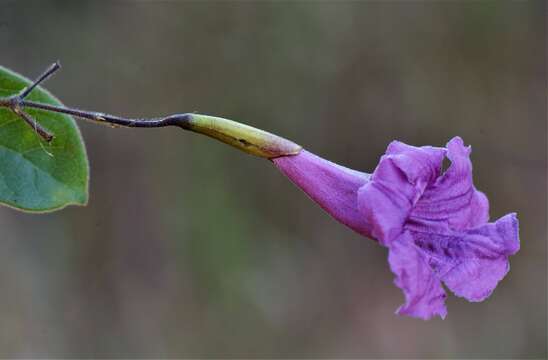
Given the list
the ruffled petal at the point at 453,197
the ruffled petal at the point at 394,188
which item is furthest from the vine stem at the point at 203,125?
the ruffled petal at the point at 453,197

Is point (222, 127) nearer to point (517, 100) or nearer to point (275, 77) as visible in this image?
point (275, 77)

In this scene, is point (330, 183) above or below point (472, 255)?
above

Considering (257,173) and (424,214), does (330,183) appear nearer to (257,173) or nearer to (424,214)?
(424,214)

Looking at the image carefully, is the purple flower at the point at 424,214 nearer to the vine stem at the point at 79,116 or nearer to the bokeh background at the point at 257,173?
the vine stem at the point at 79,116

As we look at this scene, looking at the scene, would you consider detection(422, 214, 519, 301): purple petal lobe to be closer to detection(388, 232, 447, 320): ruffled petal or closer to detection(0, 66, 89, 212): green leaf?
detection(388, 232, 447, 320): ruffled petal

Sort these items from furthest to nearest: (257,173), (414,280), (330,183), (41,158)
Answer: (257,173) → (41,158) → (330,183) → (414,280)

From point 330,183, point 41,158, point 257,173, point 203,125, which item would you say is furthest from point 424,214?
point 257,173
